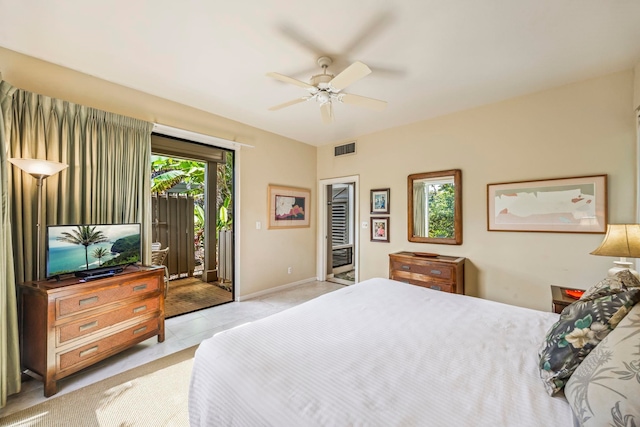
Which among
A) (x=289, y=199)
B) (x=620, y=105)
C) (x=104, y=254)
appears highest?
(x=620, y=105)

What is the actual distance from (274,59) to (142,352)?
295 cm

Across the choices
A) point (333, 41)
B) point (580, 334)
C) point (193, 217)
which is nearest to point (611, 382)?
point (580, 334)

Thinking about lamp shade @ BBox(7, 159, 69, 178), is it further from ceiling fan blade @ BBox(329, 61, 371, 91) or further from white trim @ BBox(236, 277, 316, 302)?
white trim @ BBox(236, 277, 316, 302)

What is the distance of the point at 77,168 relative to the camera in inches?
92.9

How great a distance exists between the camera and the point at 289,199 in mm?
4555

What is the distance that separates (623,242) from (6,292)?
4450 mm

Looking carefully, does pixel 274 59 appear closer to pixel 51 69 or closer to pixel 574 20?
pixel 51 69

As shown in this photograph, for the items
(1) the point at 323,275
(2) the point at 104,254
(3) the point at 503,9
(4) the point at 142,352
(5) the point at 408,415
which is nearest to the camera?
(5) the point at 408,415

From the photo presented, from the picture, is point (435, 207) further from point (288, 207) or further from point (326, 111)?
point (288, 207)

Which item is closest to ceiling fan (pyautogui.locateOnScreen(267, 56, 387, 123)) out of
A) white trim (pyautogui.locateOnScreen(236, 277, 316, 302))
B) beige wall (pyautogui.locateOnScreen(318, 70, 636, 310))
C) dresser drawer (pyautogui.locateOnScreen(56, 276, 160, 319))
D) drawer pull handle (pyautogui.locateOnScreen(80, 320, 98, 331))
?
beige wall (pyautogui.locateOnScreen(318, 70, 636, 310))

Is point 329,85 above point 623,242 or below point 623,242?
above

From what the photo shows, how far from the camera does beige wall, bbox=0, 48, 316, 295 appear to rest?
2.32m

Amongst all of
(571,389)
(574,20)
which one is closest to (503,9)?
(574,20)

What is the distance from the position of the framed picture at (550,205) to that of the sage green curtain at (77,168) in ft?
13.3
